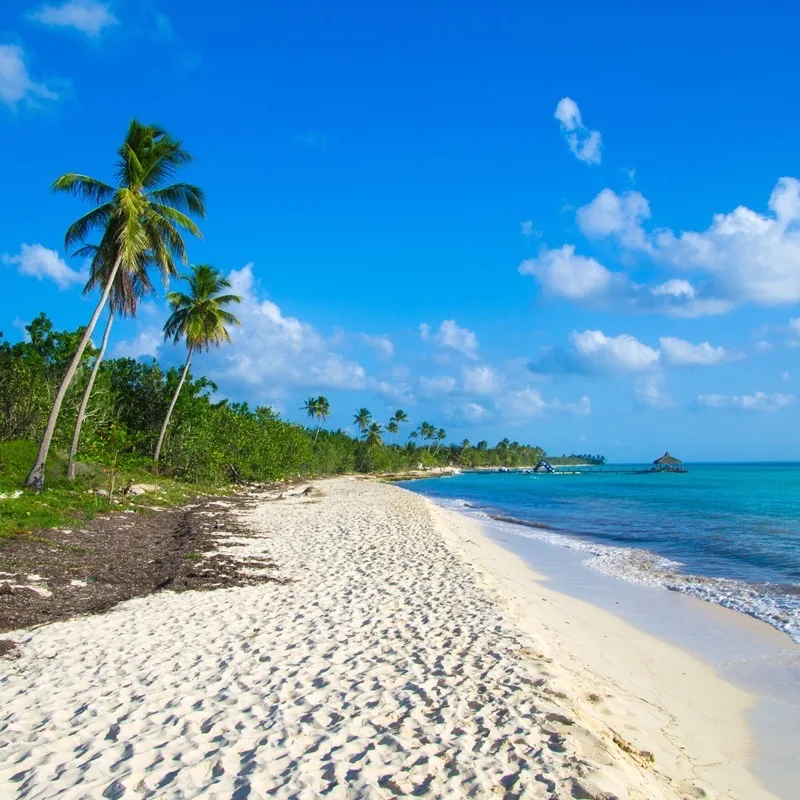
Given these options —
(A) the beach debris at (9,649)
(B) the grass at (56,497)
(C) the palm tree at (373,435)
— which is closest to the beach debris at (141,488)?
(B) the grass at (56,497)

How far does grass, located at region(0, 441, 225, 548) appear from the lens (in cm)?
1364

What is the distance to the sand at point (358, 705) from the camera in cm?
413

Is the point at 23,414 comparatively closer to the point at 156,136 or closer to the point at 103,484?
the point at 103,484

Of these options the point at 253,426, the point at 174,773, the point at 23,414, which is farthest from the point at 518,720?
the point at 253,426

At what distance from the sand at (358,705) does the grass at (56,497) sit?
6.09 metres

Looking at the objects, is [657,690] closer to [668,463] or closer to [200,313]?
[200,313]

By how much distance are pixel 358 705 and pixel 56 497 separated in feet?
52.2

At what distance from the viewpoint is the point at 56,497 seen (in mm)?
17547

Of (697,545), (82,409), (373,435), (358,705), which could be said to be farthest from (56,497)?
(373,435)

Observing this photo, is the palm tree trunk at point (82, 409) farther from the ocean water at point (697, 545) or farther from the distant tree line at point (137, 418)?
the ocean water at point (697, 545)

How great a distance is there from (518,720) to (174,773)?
284cm

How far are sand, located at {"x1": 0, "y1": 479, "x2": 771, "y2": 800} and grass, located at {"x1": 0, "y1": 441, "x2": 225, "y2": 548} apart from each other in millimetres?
6093

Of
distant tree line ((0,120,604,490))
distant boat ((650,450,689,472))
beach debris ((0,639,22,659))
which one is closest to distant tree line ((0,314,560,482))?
distant tree line ((0,120,604,490))

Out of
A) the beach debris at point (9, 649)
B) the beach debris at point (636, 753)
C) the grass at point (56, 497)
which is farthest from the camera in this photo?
the grass at point (56, 497)
